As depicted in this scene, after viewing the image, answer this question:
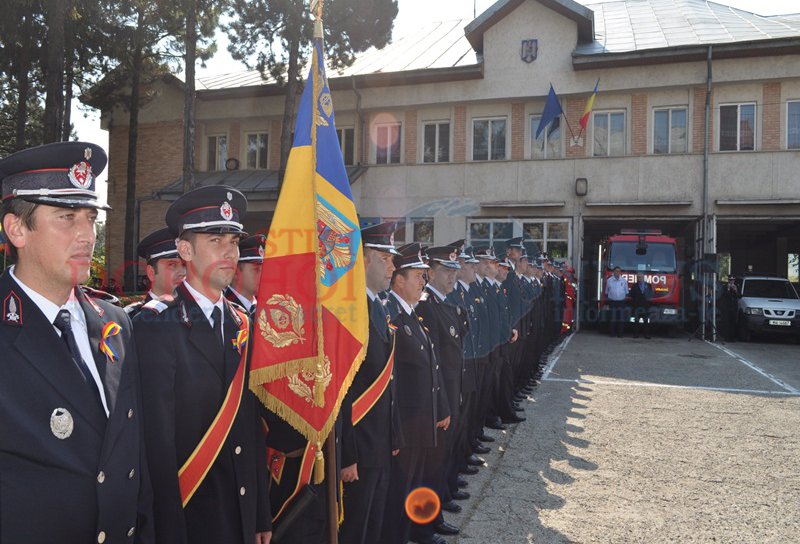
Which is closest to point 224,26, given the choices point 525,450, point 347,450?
point 525,450

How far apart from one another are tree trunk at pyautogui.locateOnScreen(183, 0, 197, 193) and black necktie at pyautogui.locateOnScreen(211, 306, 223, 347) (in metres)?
16.0

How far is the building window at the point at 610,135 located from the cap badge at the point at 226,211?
18.6 metres

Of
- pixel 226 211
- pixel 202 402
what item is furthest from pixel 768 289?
pixel 202 402

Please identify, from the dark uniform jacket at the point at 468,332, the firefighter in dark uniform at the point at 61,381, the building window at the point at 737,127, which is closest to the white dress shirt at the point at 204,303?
the firefighter in dark uniform at the point at 61,381

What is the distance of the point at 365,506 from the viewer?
11.2 ft

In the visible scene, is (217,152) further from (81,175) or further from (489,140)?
(81,175)

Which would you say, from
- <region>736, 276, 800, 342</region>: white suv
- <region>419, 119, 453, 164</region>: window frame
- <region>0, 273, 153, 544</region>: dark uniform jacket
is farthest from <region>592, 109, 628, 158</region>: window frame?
<region>0, 273, 153, 544</region>: dark uniform jacket

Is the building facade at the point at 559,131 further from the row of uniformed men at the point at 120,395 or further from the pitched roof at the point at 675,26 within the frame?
the row of uniformed men at the point at 120,395

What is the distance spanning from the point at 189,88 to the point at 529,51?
434 inches

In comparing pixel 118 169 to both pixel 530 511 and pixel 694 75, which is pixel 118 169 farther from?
pixel 530 511

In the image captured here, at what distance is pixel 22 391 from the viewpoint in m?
1.78

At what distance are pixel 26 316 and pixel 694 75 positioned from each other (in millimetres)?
20624

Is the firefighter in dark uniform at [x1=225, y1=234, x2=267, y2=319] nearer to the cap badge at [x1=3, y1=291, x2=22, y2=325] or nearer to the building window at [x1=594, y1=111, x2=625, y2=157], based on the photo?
the cap badge at [x1=3, y1=291, x2=22, y2=325]

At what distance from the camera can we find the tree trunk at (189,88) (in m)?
16.6
